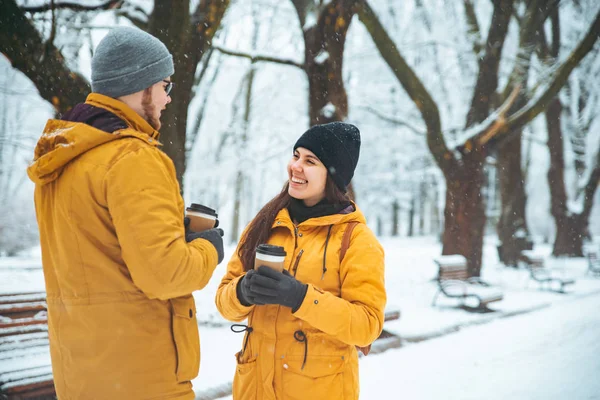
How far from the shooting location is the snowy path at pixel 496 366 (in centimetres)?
445

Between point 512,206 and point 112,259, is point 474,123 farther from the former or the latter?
point 112,259

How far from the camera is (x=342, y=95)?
22.0 ft

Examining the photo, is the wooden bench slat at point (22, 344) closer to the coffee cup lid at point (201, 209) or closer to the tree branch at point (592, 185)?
the coffee cup lid at point (201, 209)

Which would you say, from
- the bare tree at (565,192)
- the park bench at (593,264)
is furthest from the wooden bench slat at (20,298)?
the bare tree at (565,192)

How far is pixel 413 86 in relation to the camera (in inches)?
366

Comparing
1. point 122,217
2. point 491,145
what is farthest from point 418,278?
point 122,217

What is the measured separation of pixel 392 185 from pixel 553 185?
16.4 meters

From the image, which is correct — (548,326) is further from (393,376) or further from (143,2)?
(143,2)

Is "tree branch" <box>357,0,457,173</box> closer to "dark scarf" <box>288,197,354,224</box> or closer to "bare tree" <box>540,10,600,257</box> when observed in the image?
"dark scarf" <box>288,197,354,224</box>

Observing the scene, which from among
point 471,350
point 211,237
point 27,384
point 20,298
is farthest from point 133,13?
point 471,350

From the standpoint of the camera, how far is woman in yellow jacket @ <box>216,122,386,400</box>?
183cm

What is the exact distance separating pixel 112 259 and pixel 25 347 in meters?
3.18

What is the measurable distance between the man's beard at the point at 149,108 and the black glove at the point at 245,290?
741mm

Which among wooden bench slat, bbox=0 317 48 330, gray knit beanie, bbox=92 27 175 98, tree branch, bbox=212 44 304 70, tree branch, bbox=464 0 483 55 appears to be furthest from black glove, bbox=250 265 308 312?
tree branch, bbox=464 0 483 55
